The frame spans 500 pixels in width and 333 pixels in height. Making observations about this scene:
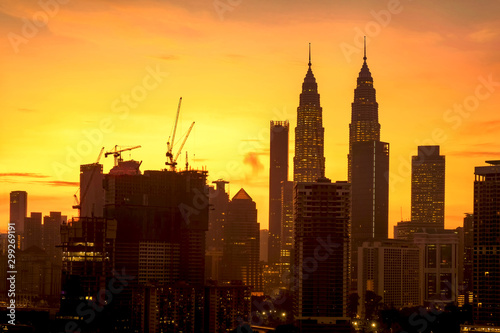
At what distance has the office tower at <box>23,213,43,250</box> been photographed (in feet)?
605

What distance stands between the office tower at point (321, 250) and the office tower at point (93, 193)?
44927 millimetres

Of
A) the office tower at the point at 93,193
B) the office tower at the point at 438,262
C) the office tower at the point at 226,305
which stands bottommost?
the office tower at the point at 226,305

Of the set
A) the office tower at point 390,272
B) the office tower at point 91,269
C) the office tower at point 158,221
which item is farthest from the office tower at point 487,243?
the office tower at point 390,272

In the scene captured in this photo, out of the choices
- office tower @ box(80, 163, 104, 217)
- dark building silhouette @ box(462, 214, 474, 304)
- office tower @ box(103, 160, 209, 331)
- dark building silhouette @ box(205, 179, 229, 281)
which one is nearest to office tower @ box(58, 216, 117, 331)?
office tower @ box(103, 160, 209, 331)

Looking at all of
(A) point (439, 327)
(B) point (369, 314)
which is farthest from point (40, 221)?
(A) point (439, 327)

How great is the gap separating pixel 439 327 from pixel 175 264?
47.0 m

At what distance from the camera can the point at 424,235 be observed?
615 feet

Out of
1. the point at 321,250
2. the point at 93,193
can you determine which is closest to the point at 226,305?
the point at 321,250

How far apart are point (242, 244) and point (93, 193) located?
3456 centimetres

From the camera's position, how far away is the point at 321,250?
12306cm

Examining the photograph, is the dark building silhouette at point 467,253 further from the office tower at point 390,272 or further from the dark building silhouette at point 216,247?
the dark building silhouette at point 216,247

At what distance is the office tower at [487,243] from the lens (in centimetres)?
11581

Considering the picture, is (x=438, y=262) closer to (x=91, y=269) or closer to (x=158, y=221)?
(x=158, y=221)

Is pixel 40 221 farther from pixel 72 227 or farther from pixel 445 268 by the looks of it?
pixel 445 268
